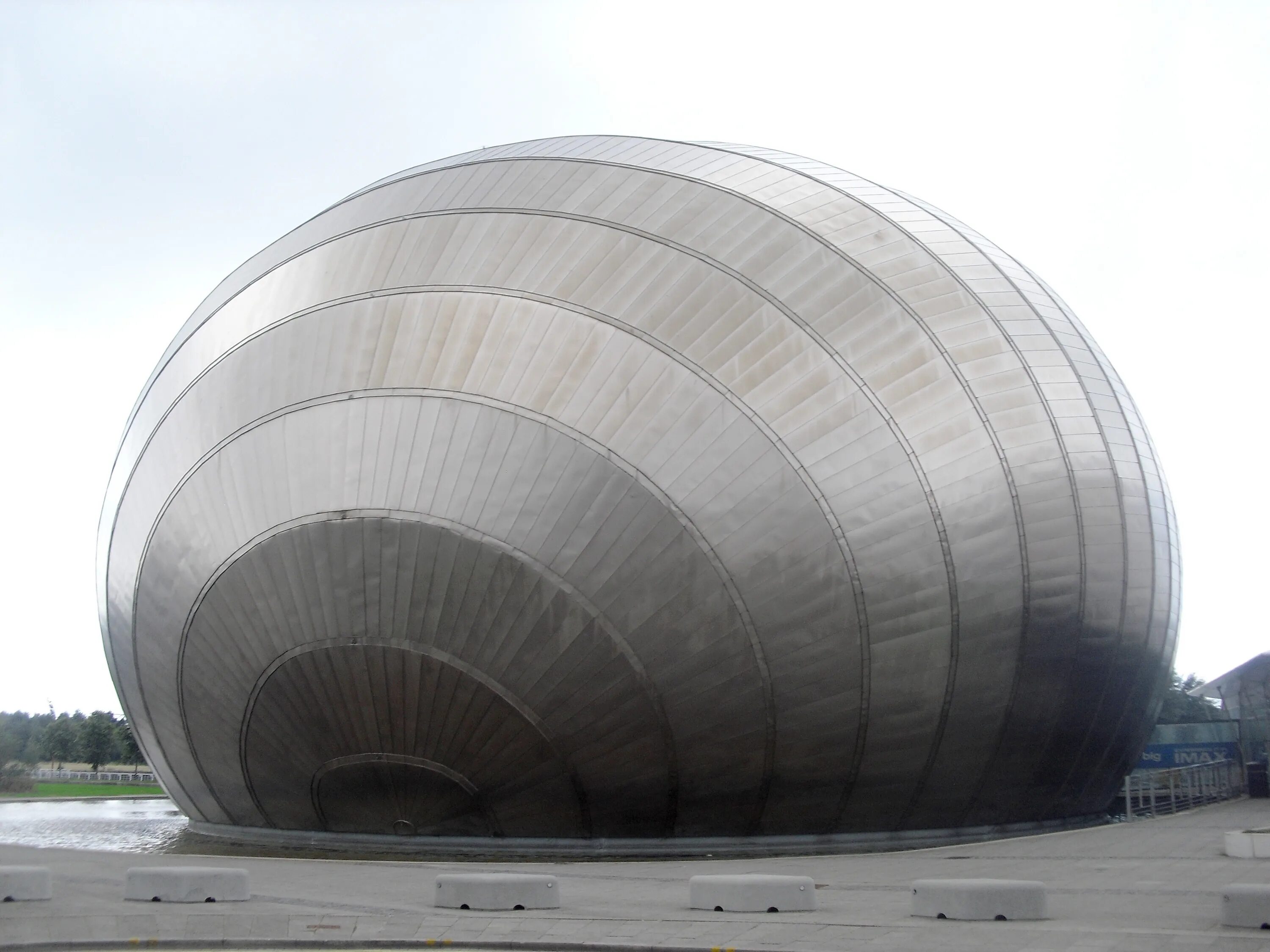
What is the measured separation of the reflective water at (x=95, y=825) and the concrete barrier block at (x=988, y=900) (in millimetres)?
13561

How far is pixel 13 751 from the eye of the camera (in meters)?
51.7

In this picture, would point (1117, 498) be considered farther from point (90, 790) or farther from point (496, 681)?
point (90, 790)

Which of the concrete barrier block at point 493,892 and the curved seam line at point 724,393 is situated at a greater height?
the curved seam line at point 724,393

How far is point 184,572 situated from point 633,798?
8.63 metres

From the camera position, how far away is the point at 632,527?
1644 centimetres

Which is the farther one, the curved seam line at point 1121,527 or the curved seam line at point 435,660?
the curved seam line at point 1121,527

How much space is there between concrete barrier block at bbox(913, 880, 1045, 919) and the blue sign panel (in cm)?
3016

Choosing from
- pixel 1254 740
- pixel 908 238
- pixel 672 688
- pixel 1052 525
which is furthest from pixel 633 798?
pixel 1254 740

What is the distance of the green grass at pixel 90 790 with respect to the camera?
142ft

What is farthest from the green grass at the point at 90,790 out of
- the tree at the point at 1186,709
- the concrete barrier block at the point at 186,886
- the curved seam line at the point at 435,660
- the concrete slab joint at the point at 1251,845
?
the tree at the point at 1186,709

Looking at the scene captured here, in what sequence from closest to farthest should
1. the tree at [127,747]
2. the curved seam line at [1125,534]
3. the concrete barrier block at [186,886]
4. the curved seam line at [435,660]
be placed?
the concrete barrier block at [186,886] → the curved seam line at [435,660] → the curved seam line at [1125,534] → the tree at [127,747]

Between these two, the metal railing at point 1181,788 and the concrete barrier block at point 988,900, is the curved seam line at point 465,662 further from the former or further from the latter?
the metal railing at point 1181,788

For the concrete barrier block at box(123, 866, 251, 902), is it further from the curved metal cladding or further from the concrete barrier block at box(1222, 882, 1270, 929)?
the concrete barrier block at box(1222, 882, 1270, 929)

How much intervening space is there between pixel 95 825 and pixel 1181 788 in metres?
28.5
